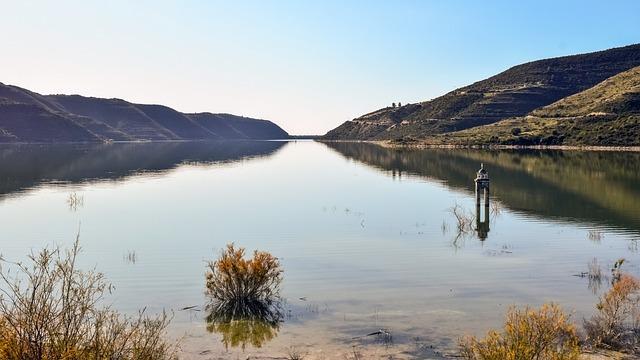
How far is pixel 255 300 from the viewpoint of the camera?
18328 mm

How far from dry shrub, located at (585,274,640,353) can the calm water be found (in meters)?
1.31

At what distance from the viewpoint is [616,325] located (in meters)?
15.3

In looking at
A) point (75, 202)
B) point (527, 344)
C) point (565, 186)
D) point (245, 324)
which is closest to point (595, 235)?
point (245, 324)

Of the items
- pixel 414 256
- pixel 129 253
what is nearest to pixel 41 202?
pixel 129 253

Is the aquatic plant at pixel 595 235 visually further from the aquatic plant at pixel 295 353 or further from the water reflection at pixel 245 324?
the aquatic plant at pixel 295 353

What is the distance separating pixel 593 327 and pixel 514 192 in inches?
1493

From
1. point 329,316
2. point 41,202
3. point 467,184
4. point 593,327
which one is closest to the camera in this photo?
point 593,327

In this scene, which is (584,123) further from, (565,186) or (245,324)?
(245,324)

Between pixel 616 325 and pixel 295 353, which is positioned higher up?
pixel 616 325

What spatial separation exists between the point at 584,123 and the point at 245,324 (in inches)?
5475

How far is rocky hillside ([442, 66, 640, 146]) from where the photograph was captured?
12250 centimetres

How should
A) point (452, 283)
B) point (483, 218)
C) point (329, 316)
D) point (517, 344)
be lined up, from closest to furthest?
point (517, 344) → point (329, 316) → point (452, 283) → point (483, 218)

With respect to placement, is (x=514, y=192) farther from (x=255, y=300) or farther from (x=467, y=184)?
(x=255, y=300)

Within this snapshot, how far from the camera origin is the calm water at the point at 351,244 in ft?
54.8
